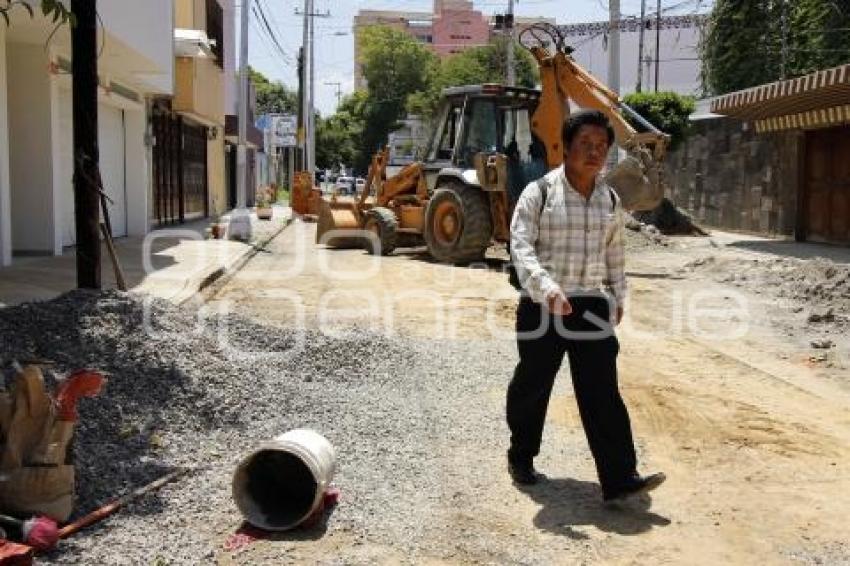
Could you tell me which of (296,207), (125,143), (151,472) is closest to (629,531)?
(151,472)

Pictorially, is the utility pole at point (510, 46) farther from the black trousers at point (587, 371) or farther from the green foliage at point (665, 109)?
the black trousers at point (587, 371)

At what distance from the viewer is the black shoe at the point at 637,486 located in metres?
4.41

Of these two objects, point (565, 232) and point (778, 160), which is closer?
point (565, 232)

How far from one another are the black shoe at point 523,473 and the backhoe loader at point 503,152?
29.4 feet

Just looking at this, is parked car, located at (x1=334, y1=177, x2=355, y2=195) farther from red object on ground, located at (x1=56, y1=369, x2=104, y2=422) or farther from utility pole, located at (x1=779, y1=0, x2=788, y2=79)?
red object on ground, located at (x1=56, y1=369, x2=104, y2=422)

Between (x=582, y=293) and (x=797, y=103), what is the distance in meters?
14.8

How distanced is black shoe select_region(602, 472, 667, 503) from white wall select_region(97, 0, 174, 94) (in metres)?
9.79

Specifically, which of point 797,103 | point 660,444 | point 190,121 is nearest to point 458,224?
point 797,103

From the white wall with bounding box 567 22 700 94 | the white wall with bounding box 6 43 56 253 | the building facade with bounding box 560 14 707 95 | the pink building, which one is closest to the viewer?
the white wall with bounding box 6 43 56 253

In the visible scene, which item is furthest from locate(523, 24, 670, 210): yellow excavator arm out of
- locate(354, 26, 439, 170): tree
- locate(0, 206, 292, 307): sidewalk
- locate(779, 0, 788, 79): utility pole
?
locate(354, 26, 439, 170): tree

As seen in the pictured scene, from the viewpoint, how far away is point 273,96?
3597 inches

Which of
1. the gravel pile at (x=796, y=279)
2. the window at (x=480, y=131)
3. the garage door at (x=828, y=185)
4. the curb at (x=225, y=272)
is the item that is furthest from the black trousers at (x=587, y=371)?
the garage door at (x=828, y=185)

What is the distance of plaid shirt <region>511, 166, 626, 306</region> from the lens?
453cm

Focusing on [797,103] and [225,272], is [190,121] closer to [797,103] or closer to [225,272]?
[225,272]
